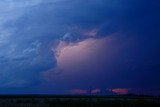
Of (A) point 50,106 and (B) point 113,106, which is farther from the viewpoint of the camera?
(B) point 113,106

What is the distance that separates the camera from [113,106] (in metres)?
77.3

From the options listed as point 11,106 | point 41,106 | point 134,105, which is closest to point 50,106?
point 41,106

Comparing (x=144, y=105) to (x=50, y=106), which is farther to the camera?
(x=144, y=105)

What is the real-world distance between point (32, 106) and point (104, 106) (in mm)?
16809

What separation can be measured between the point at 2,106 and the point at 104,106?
22.8m

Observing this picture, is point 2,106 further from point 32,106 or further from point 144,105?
point 144,105

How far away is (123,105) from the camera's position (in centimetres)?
7875

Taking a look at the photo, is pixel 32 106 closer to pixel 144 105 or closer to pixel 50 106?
pixel 50 106

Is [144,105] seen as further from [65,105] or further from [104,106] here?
[65,105]

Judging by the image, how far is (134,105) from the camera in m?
78.8

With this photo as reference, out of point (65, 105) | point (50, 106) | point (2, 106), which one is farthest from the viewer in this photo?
point (65, 105)

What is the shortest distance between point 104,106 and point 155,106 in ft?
42.9

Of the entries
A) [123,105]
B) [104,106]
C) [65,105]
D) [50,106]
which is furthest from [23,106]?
[123,105]

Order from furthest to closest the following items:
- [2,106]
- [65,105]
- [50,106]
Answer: [65,105]
[50,106]
[2,106]
